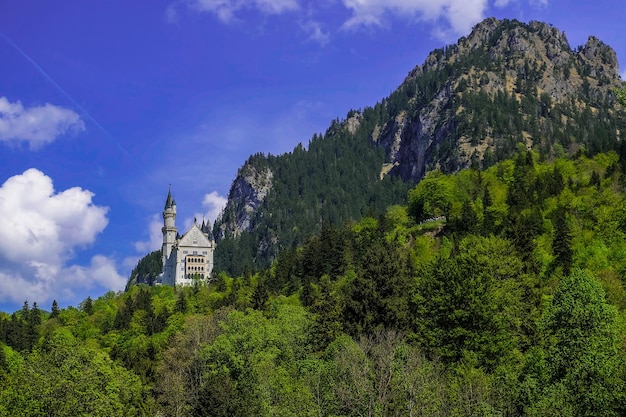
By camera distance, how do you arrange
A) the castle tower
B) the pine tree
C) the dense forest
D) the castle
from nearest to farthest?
the dense forest < the pine tree < the castle < the castle tower

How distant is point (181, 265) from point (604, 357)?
149m

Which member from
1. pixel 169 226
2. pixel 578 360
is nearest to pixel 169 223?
pixel 169 226

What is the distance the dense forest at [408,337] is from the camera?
126 feet

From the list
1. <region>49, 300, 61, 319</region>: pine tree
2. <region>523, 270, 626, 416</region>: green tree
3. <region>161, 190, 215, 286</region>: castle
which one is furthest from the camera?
<region>161, 190, 215, 286</region>: castle

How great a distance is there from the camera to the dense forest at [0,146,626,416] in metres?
38.4

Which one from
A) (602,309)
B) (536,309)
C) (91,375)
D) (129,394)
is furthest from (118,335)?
(602,309)

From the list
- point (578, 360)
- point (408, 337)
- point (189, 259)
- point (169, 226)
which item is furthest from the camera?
point (169, 226)

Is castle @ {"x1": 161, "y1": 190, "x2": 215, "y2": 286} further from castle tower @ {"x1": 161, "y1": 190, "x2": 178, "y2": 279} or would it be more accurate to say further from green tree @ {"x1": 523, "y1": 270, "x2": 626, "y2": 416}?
green tree @ {"x1": 523, "y1": 270, "x2": 626, "y2": 416}

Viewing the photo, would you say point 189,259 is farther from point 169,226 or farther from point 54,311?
point 54,311

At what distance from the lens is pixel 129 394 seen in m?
58.8

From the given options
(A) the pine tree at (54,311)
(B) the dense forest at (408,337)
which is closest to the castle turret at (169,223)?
(A) the pine tree at (54,311)

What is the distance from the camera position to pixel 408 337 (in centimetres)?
5216

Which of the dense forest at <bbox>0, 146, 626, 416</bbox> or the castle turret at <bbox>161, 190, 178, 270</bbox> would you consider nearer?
the dense forest at <bbox>0, 146, 626, 416</bbox>

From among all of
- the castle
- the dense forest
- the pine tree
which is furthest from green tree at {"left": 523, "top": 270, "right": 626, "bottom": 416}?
the castle
